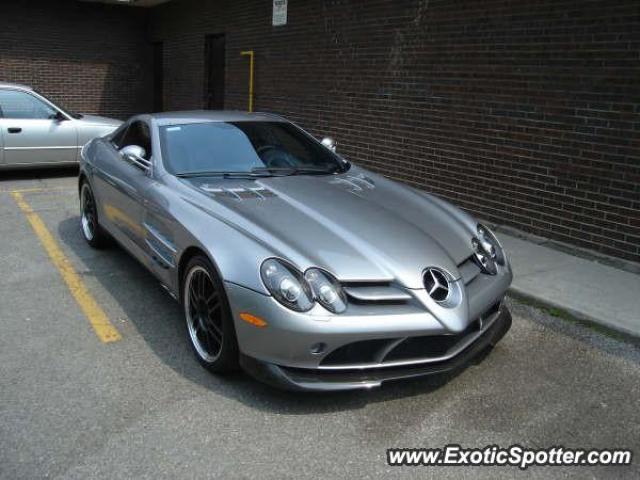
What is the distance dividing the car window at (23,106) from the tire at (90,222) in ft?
13.2

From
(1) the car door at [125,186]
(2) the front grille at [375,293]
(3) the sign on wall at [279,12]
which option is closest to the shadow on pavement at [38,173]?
(3) the sign on wall at [279,12]

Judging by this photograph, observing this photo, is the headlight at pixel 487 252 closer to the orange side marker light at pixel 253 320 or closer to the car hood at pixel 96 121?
the orange side marker light at pixel 253 320

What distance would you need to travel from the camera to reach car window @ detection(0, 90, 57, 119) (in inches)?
372

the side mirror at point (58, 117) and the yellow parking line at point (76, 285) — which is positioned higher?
the side mirror at point (58, 117)

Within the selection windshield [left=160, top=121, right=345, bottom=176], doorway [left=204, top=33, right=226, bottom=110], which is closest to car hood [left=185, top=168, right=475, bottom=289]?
windshield [left=160, top=121, right=345, bottom=176]

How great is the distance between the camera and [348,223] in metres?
3.68

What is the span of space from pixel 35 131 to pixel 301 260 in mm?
7848

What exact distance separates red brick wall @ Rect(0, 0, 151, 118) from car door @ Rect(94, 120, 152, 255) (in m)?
10.9

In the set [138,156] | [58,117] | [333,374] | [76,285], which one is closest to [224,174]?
[138,156]

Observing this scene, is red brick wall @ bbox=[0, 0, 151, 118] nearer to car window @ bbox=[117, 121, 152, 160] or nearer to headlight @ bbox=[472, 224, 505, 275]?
car window @ bbox=[117, 121, 152, 160]

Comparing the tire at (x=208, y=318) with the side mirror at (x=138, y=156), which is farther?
the side mirror at (x=138, y=156)

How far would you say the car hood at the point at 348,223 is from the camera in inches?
129

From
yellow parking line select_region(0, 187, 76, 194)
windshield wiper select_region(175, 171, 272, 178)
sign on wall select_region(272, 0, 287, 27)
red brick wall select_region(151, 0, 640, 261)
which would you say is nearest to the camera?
windshield wiper select_region(175, 171, 272, 178)

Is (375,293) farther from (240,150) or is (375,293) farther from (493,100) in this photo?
(493,100)
